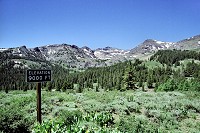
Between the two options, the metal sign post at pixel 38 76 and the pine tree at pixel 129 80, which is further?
the pine tree at pixel 129 80

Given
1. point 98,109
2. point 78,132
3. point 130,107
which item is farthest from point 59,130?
point 130,107

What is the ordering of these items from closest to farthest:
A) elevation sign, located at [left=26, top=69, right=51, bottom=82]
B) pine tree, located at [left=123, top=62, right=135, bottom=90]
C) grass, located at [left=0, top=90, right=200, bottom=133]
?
1. elevation sign, located at [left=26, top=69, right=51, bottom=82]
2. grass, located at [left=0, top=90, right=200, bottom=133]
3. pine tree, located at [left=123, top=62, right=135, bottom=90]

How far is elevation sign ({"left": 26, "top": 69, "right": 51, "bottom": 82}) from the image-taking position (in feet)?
38.5

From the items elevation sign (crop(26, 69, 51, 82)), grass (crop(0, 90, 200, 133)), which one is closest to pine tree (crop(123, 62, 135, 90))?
grass (crop(0, 90, 200, 133))

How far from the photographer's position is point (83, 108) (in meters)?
18.3

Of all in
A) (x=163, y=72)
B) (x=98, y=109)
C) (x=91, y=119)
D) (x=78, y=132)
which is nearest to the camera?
(x=78, y=132)

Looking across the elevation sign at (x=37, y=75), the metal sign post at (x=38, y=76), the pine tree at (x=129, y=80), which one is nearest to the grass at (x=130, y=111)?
the metal sign post at (x=38, y=76)

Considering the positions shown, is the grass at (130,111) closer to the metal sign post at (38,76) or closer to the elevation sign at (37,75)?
the metal sign post at (38,76)

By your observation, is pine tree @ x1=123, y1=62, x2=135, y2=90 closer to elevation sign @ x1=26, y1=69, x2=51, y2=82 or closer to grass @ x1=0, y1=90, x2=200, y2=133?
grass @ x1=0, y1=90, x2=200, y2=133

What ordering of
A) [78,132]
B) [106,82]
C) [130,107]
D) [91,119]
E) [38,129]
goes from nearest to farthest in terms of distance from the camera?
[78,132], [38,129], [91,119], [130,107], [106,82]

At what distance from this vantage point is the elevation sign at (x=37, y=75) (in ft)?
38.5

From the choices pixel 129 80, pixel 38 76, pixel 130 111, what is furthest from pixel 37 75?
pixel 129 80

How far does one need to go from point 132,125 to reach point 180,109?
25.5 ft

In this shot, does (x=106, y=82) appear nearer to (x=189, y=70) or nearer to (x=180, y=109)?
(x=189, y=70)
